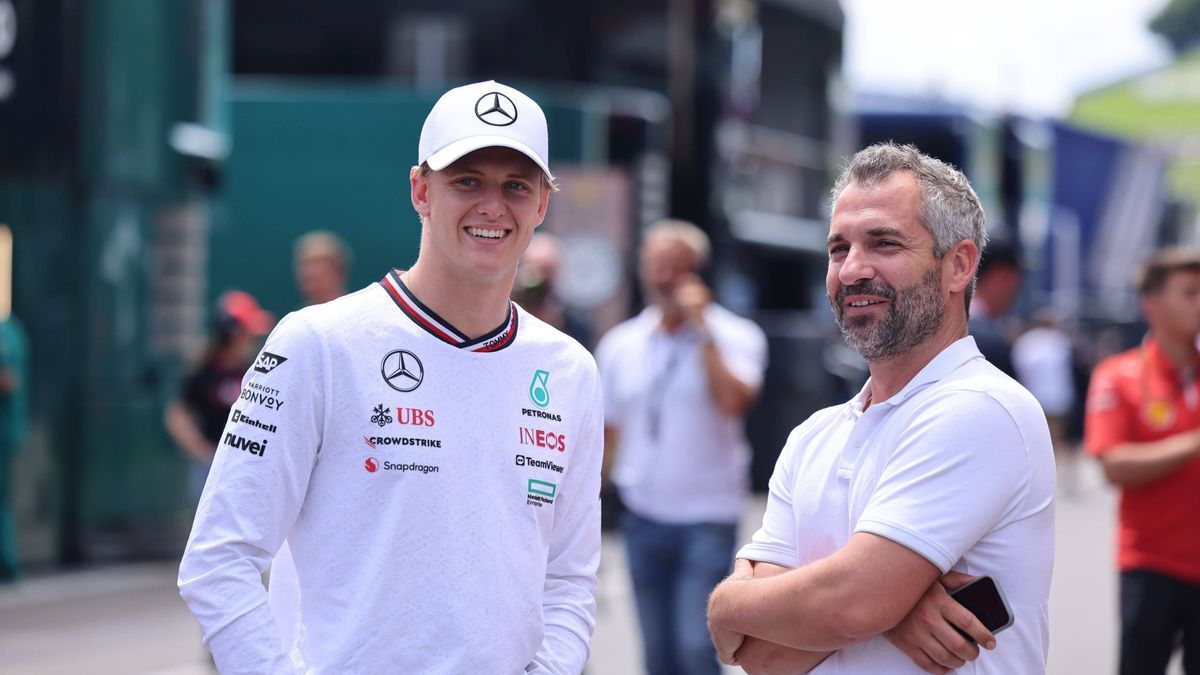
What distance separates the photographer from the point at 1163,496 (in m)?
6.31

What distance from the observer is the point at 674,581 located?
Result: 291 inches

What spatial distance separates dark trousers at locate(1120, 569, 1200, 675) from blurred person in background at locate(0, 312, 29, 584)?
7818 millimetres

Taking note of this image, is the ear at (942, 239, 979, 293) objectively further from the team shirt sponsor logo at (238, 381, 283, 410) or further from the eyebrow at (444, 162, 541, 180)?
the team shirt sponsor logo at (238, 381, 283, 410)

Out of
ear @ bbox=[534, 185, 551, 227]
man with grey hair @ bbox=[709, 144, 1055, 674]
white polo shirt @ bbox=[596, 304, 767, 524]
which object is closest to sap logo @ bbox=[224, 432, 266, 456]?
ear @ bbox=[534, 185, 551, 227]

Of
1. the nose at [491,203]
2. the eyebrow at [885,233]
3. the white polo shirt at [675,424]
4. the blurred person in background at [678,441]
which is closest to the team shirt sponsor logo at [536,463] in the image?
the nose at [491,203]

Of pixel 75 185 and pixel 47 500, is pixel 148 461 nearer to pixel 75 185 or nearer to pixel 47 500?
pixel 47 500

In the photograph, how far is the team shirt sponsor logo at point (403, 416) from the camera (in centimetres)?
324

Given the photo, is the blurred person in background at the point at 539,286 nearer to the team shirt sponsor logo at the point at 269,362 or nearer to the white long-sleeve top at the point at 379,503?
the white long-sleeve top at the point at 379,503

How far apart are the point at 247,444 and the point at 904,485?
119 centimetres

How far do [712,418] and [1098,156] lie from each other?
3975 centimetres

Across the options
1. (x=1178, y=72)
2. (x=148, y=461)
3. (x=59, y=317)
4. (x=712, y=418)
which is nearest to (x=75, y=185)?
(x=59, y=317)

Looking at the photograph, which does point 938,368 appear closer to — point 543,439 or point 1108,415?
point 543,439

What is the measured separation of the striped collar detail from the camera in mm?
3340

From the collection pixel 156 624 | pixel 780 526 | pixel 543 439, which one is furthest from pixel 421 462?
pixel 156 624
